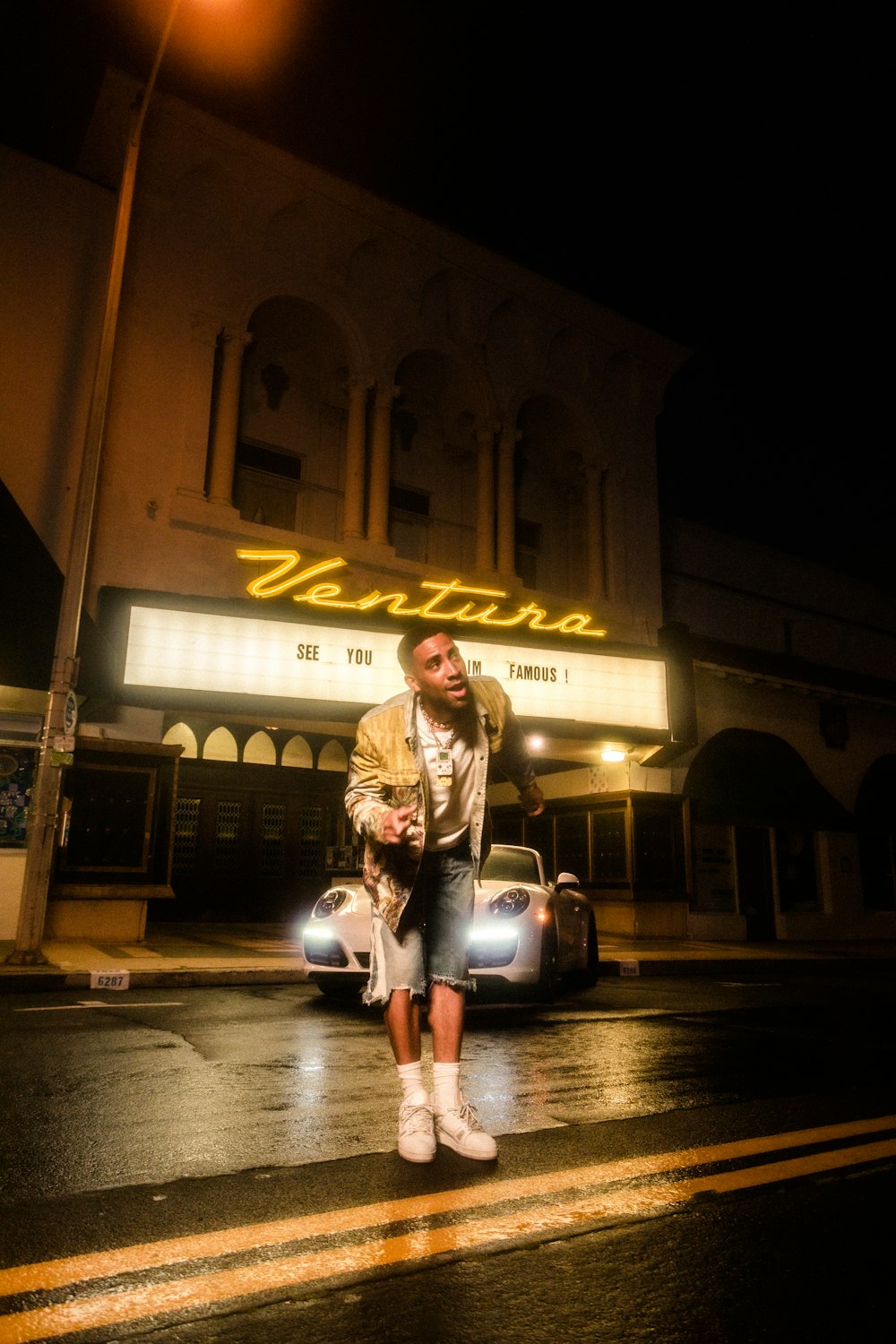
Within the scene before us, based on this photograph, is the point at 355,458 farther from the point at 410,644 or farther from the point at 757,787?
the point at 410,644

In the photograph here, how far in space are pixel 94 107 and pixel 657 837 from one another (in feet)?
44.6

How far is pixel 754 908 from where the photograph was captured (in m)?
15.6

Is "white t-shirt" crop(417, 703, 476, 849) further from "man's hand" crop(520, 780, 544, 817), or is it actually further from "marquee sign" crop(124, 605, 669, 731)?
"marquee sign" crop(124, 605, 669, 731)

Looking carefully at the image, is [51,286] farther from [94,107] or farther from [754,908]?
[754,908]

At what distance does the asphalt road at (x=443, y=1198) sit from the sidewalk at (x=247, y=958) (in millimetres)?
3131

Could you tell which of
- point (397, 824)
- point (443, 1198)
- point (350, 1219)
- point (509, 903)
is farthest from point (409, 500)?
point (350, 1219)

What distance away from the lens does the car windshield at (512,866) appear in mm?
7812

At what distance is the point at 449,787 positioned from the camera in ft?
10.4

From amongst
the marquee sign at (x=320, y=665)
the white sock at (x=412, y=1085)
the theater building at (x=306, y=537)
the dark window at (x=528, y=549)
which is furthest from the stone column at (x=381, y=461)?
the white sock at (x=412, y=1085)

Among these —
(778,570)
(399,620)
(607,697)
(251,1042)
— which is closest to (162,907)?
(399,620)

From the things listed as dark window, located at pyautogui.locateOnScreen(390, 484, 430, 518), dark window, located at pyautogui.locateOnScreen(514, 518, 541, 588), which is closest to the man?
dark window, located at pyautogui.locateOnScreen(390, 484, 430, 518)

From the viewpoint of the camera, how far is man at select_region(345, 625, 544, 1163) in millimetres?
2922

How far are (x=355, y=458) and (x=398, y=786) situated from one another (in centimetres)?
1193

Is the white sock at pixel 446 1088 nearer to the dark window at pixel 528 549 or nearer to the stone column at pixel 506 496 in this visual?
the stone column at pixel 506 496
